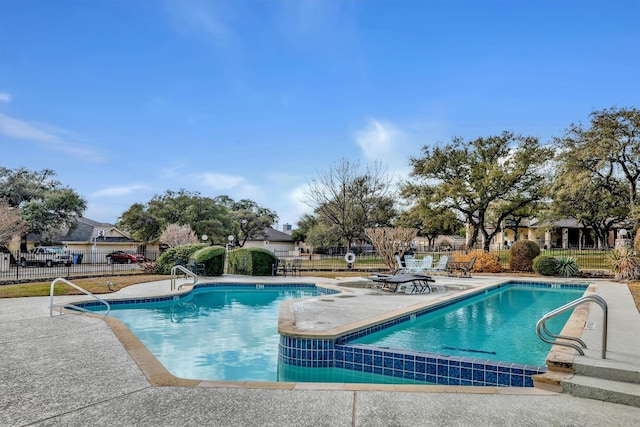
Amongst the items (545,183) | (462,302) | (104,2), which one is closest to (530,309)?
(462,302)

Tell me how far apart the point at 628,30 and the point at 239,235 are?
151 ft

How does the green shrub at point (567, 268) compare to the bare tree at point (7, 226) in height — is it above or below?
below

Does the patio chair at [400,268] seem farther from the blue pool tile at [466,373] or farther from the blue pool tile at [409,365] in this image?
the blue pool tile at [466,373]

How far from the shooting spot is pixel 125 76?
44.1ft

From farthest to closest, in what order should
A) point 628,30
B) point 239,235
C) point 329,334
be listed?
point 239,235
point 628,30
point 329,334

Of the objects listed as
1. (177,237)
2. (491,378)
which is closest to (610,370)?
(491,378)

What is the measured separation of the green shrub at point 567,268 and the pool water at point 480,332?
7236 mm

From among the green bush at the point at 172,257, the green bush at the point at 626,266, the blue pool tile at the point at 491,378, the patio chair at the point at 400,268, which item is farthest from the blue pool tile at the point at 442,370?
the green bush at the point at 626,266

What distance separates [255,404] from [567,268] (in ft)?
62.5

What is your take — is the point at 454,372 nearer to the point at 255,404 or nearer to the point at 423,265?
the point at 255,404

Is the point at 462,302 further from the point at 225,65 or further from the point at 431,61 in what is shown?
the point at 225,65

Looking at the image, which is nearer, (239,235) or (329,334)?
(329,334)

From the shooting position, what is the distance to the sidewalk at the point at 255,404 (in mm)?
3066

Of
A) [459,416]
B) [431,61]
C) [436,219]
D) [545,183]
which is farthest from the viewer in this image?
[436,219]
